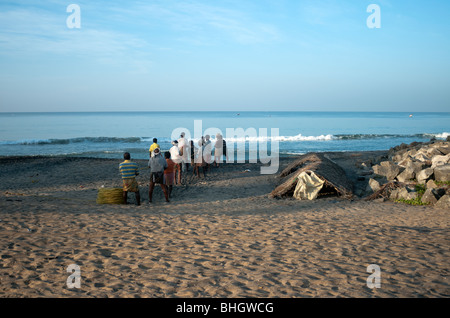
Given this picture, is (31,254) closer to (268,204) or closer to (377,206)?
(268,204)

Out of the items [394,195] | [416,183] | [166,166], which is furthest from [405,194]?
[166,166]

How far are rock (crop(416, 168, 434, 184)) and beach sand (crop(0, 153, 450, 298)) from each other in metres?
1.48

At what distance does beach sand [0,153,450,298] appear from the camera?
4.27 meters

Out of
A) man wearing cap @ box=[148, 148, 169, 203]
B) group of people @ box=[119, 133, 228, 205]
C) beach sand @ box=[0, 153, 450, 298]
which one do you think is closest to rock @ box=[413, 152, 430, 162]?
beach sand @ box=[0, 153, 450, 298]

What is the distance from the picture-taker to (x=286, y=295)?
4.07 metres

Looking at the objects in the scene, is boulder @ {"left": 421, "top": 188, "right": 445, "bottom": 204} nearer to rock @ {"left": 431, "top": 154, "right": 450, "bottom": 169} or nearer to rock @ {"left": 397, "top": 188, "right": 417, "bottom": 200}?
rock @ {"left": 397, "top": 188, "right": 417, "bottom": 200}

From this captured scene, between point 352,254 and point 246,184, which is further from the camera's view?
point 246,184

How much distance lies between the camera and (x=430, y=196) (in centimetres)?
895

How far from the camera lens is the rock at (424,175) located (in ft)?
32.3

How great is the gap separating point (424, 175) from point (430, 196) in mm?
1170
